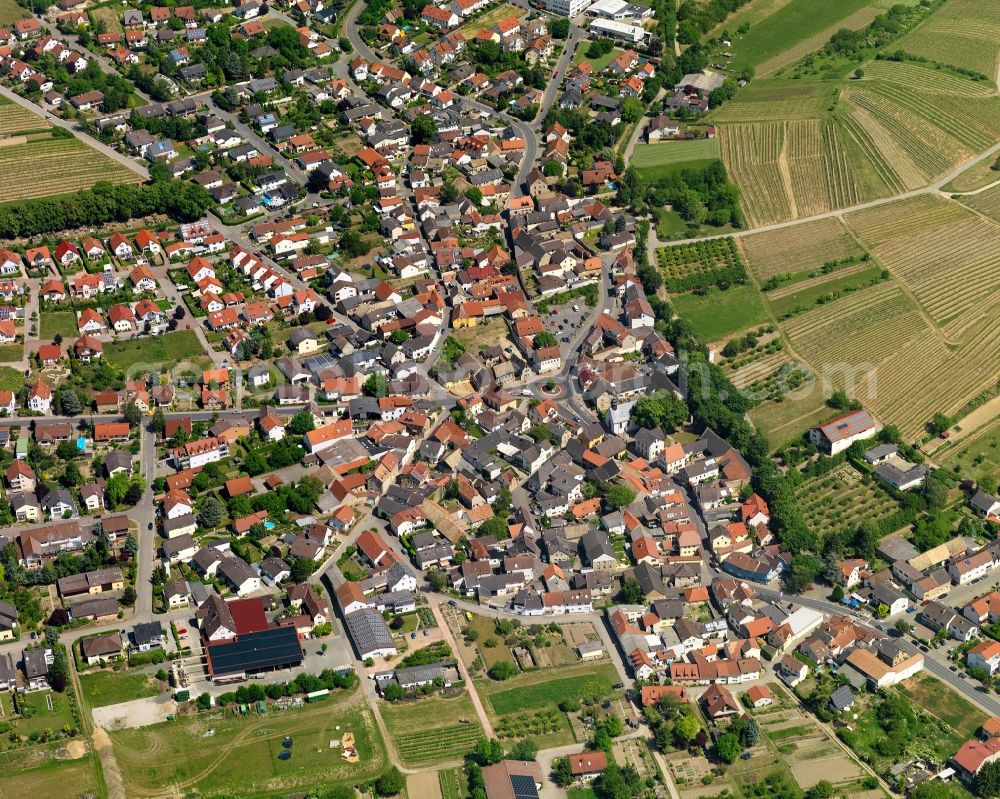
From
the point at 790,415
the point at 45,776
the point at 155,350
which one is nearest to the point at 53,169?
the point at 155,350

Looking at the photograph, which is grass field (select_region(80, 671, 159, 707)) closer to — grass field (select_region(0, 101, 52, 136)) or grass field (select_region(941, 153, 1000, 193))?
grass field (select_region(0, 101, 52, 136))

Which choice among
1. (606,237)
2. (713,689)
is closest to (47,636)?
(713,689)

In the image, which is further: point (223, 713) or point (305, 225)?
point (305, 225)

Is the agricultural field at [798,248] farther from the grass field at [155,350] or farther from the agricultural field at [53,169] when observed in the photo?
the agricultural field at [53,169]

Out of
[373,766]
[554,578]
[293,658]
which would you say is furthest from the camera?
[554,578]

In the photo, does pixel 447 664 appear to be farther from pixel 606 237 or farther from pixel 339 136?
pixel 339 136

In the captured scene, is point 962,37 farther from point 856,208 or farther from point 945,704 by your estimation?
point 945,704

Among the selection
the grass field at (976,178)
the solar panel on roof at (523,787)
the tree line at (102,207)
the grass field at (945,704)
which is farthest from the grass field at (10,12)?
the grass field at (945,704)
